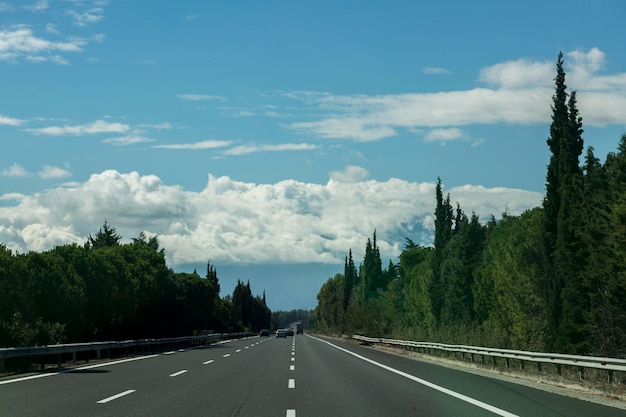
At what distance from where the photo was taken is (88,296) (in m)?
50.9

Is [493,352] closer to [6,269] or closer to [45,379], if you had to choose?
[45,379]

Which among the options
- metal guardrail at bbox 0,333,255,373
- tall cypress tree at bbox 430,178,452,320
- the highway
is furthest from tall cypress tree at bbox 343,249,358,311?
the highway

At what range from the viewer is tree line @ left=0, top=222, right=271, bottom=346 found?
34.9 meters

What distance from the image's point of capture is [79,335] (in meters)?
46.2

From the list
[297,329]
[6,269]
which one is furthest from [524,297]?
→ [297,329]

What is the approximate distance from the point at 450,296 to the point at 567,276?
34.5m

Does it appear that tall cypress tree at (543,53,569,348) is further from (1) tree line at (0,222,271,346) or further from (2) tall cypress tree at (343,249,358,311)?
(2) tall cypress tree at (343,249,358,311)

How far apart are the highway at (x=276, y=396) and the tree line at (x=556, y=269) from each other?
17.2 m

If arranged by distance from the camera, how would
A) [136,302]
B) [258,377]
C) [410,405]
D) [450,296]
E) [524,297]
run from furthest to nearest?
[450,296], [136,302], [524,297], [258,377], [410,405]

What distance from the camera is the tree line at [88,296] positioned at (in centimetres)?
3494

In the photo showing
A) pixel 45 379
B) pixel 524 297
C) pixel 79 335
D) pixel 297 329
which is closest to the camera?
pixel 45 379

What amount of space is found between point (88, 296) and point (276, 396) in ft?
123

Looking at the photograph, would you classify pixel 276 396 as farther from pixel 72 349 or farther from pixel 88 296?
pixel 88 296

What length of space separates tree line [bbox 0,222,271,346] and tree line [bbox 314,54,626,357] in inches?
848
